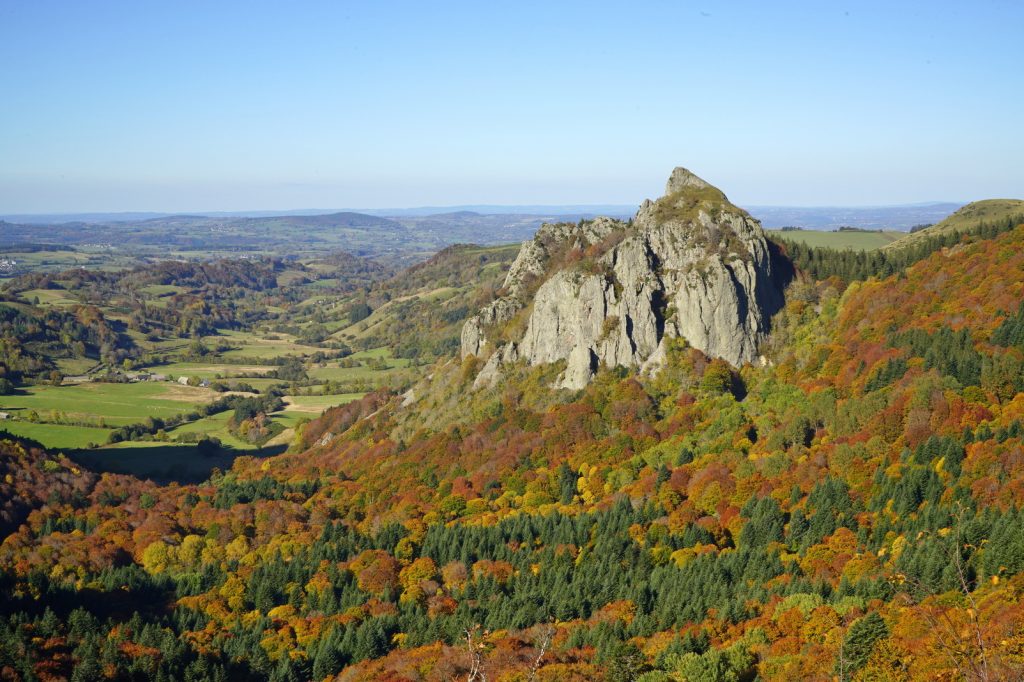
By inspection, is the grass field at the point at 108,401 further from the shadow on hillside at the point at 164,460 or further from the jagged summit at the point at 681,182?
the jagged summit at the point at 681,182

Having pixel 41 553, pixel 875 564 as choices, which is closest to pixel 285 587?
pixel 41 553

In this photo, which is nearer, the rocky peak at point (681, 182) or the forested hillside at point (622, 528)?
the forested hillside at point (622, 528)

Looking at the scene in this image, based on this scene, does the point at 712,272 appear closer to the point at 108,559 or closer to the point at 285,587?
the point at 285,587

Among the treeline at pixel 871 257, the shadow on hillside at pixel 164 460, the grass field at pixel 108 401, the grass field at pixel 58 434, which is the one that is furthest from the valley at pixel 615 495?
the grass field at pixel 108 401

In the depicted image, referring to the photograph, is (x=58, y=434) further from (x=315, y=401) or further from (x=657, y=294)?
(x=657, y=294)

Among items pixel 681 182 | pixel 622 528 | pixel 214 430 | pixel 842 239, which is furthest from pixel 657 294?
pixel 214 430

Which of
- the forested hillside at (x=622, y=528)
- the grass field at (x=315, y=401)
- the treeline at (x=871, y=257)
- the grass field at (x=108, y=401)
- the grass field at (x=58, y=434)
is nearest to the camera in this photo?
the forested hillside at (x=622, y=528)

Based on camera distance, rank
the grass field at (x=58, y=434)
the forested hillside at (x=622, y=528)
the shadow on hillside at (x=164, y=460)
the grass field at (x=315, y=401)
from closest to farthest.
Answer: the forested hillside at (x=622, y=528)
the shadow on hillside at (x=164, y=460)
the grass field at (x=58, y=434)
the grass field at (x=315, y=401)
